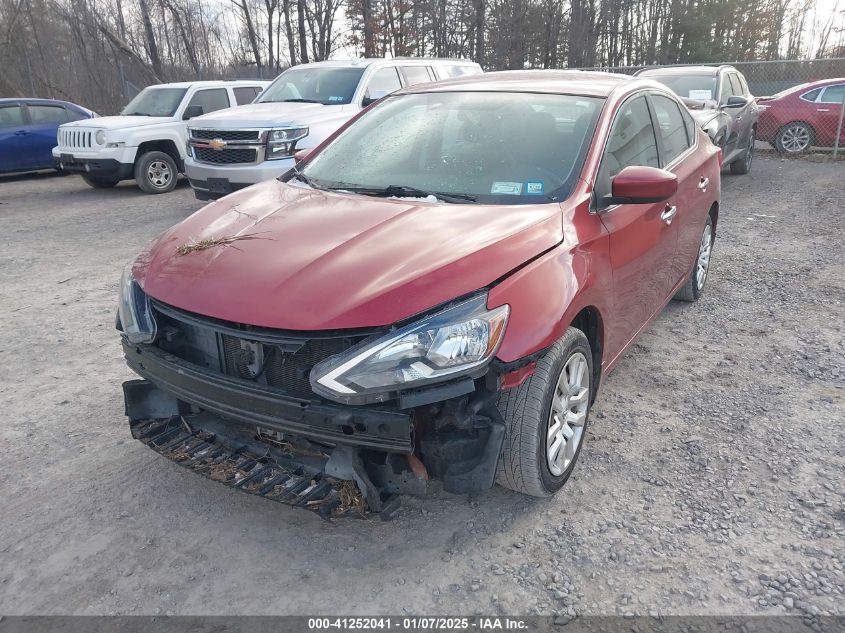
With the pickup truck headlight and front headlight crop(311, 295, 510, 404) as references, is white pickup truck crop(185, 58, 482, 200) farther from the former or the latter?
front headlight crop(311, 295, 510, 404)

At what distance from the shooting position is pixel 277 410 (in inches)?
93.4

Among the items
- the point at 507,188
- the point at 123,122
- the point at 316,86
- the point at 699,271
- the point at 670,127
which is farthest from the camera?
the point at 123,122

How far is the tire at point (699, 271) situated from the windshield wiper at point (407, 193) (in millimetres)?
2533

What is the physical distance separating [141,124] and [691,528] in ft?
35.5

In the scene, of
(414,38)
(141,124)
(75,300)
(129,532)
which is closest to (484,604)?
(129,532)

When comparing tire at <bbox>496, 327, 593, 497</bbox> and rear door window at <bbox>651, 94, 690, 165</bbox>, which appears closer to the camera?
tire at <bbox>496, 327, 593, 497</bbox>

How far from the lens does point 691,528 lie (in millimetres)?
2707

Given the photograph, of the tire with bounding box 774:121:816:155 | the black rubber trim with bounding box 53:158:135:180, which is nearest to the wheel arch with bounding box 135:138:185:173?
the black rubber trim with bounding box 53:158:135:180

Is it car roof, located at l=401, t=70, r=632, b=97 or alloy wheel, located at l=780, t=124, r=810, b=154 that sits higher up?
car roof, located at l=401, t=70, r=632, b=97

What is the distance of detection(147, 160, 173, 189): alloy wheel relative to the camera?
11.3m

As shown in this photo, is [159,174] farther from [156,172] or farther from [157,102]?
[157,102]

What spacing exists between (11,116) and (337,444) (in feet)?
43.8

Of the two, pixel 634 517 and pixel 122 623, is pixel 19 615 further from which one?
pixel 634 517

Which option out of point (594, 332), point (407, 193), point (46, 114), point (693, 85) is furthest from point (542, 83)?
point (46, 114)
